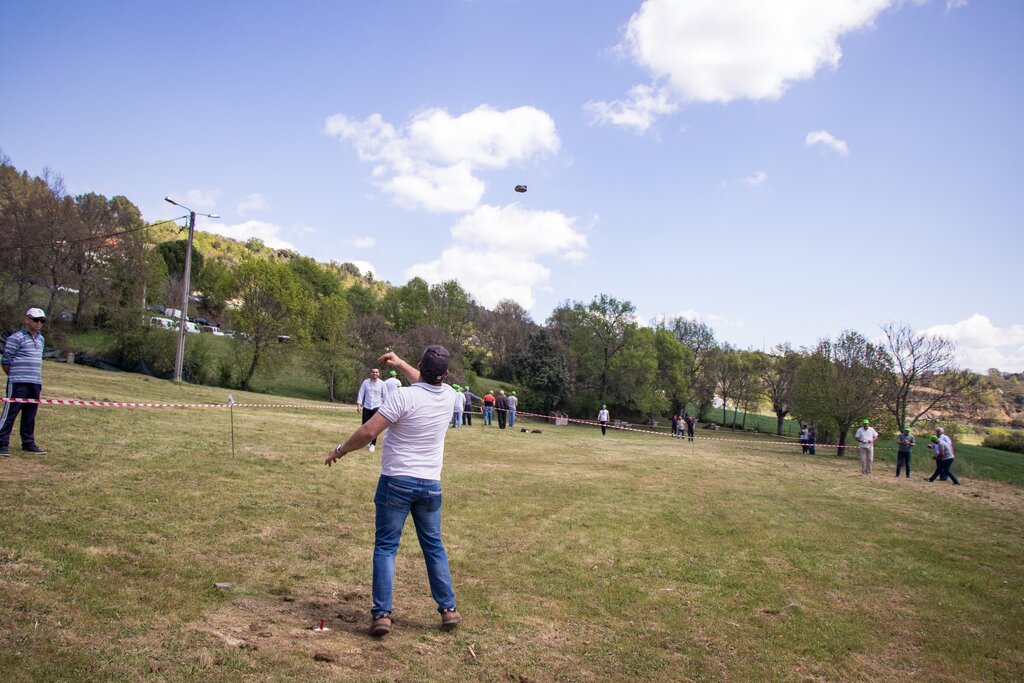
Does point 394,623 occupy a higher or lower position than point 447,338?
lower

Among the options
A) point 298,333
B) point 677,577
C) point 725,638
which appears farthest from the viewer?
point 298,333

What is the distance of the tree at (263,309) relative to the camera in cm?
4731

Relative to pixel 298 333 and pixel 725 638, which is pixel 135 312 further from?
pixel 725 638

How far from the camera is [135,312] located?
133 ft

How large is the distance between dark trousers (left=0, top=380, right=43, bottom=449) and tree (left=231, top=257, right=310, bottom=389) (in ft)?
131

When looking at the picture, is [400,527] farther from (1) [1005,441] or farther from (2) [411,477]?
Answer: (1) [1005,441]

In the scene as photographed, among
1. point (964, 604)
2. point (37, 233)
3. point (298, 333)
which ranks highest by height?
point (37, 233)

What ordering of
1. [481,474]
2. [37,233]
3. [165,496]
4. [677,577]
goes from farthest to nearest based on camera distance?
[37,233]
[481,474]
[165,496]
[677,577]

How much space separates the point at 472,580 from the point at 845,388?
3575 centimetres

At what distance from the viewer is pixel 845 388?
3562 cm

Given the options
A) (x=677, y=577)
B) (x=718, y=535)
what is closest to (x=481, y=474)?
(x=718, y=535)

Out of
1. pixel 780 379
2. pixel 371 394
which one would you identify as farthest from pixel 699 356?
pixel 371 394

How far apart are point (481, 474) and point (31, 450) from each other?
7.42 m

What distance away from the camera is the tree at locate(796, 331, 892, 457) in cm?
3550
